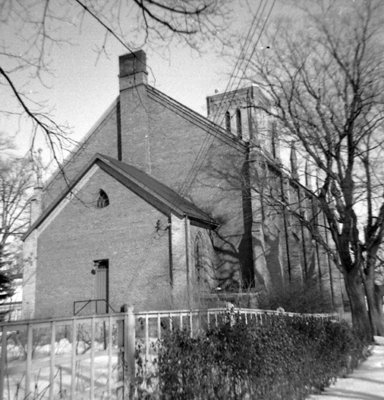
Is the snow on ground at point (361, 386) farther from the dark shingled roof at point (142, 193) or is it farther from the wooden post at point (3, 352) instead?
the dark shingled roof at point (142, 193)

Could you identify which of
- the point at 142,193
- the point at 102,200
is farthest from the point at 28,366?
the point at 102,200

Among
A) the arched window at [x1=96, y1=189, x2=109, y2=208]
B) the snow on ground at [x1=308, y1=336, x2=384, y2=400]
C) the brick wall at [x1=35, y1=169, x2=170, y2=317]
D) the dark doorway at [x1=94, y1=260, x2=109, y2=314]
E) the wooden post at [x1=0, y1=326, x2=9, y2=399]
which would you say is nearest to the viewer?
the wooden post at [x1=0, y1=326, x2=9, y2=399]

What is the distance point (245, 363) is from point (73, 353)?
2590mm

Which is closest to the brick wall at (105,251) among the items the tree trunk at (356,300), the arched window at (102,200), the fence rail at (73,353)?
the arched window at (102,200)

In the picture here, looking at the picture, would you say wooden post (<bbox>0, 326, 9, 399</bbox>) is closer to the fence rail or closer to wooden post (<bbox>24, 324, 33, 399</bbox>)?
the fence rail

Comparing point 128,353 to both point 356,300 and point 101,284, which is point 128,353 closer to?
point 356,300

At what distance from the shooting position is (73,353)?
152 inches

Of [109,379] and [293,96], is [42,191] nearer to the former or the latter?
[293,96]

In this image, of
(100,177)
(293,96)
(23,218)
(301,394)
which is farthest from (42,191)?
(301,394)

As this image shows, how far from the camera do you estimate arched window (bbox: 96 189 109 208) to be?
22114 mm

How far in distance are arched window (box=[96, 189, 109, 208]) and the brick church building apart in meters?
0.06

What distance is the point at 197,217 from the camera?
71.1 feet

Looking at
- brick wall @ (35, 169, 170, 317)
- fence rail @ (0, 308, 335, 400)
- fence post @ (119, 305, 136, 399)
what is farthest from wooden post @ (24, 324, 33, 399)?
brick wall @ (35, 169, 170, 317)

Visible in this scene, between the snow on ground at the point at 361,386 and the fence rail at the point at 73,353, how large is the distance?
8.12 ft
